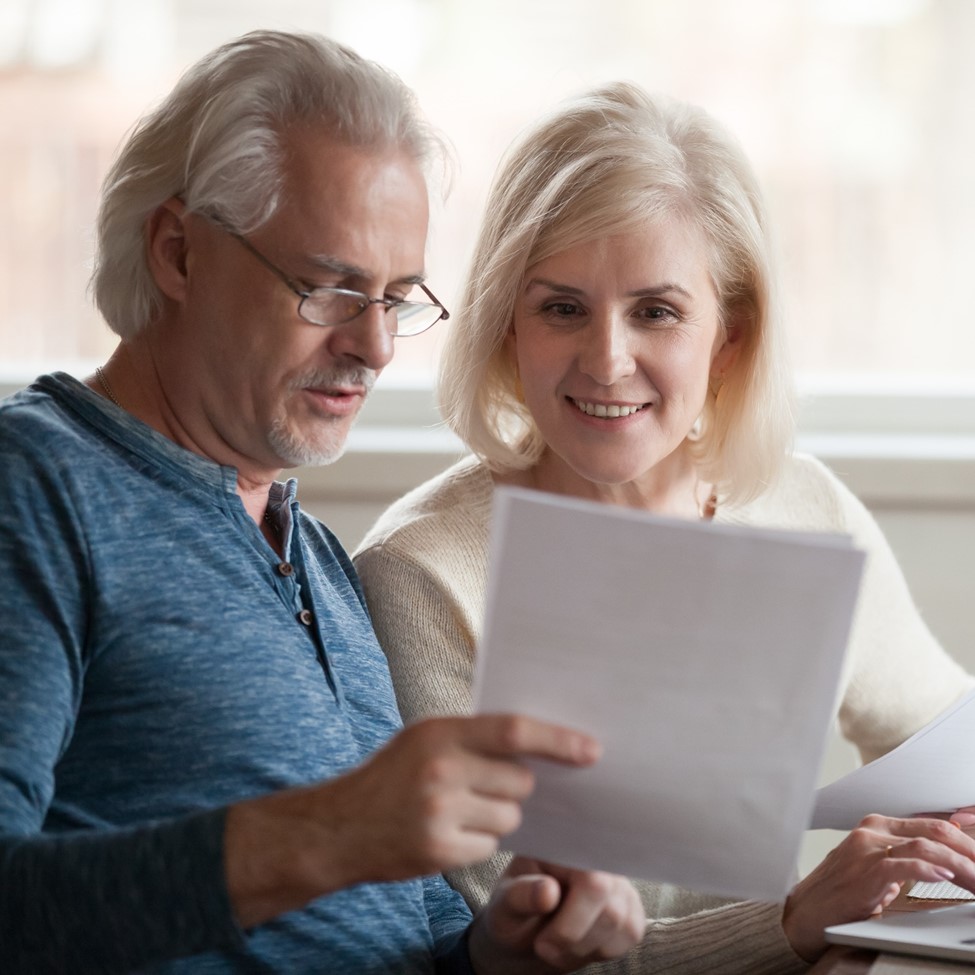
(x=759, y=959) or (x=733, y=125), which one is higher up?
(x=733, y=125)

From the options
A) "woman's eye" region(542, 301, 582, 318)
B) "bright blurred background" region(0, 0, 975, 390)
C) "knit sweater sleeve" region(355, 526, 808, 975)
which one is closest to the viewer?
"knit sweater sleeve" region(355, 526, 808, 975)

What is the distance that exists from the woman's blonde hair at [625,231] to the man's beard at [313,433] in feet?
1.32

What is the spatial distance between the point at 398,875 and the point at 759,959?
1.56 feet

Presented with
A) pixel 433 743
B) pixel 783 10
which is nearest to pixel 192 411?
pixel 433 743

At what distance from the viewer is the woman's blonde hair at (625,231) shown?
158 centimetres

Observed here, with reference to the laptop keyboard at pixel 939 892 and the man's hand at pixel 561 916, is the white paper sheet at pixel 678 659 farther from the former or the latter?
the laptop keyboard at pixel 939 892

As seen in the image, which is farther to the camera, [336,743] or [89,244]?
[89,244]

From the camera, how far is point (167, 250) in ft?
4.15

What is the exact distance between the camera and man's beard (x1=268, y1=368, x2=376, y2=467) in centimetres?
125

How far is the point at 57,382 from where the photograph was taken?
120 cm

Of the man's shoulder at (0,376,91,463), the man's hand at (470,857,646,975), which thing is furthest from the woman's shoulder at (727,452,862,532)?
the man's shoulder at (0,376,91,463)

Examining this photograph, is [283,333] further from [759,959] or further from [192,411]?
[759,959]

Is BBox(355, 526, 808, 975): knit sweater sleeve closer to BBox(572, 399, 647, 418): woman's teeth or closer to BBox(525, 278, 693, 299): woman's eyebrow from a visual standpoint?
BBox(572, 399, 647, 418): woman's teeth

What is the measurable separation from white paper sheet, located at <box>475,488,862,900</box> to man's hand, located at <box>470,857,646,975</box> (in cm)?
19
